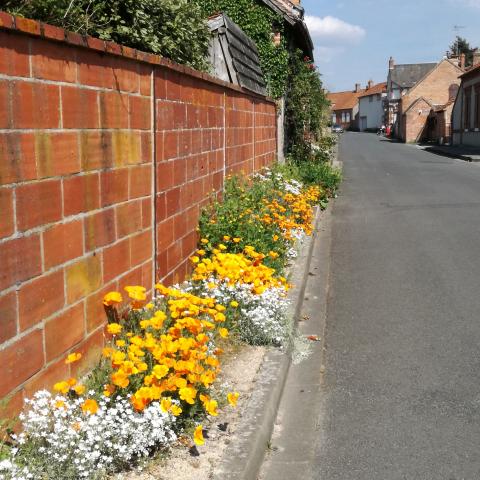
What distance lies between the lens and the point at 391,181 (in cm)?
1981

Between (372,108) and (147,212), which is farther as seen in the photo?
(372,108)

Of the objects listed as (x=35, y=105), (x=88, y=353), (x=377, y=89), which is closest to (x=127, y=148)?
(x=35, y=105)

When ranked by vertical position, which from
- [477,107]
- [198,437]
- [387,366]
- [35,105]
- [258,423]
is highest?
[477,107]

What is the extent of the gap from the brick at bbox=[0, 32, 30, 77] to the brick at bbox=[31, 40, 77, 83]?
0.24 feet

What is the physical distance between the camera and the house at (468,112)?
43.8 meters

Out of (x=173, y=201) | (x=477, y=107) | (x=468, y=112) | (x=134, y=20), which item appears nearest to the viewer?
(x=173, y=201)

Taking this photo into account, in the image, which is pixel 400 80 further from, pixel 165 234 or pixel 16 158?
pixel 16 158

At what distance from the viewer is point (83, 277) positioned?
3.62 metres

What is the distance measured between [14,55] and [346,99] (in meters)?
133

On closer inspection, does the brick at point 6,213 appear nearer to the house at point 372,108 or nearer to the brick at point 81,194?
the brick at point 81,194

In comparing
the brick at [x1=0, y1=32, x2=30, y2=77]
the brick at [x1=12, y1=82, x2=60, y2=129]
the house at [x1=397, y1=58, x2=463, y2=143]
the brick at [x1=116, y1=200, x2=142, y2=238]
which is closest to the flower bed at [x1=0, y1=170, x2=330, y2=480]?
the brick at [x1=116, y1=200, x2=142, y2=238]

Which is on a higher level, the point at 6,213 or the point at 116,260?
Answer: the point at 6,213

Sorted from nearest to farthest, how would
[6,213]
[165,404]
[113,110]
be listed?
[6,213] → [165,404] → [113,110]

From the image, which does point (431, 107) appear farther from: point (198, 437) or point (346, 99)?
point (346, 99)
